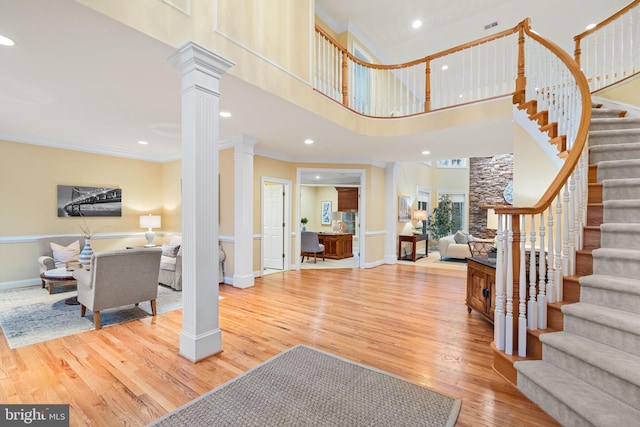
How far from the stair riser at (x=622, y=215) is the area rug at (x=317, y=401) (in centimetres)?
197

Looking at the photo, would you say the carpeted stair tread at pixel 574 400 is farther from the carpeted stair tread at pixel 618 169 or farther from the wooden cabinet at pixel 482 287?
the carpeted stair tread at pixel 618 169

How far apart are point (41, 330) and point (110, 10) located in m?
3.22

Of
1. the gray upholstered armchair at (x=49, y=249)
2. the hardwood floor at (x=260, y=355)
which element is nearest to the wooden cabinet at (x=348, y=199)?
the hardwood floor at (x=260, y=355)

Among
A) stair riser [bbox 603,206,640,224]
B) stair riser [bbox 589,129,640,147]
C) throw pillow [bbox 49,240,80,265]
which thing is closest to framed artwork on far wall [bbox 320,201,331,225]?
throw pillow [bbox 49,240,80,265]

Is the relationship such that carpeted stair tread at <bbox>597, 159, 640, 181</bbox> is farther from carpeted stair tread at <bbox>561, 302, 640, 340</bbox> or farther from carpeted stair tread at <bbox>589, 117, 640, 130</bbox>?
carpeted stair tread at <bbox>561, 302, 640, 340</bbox>

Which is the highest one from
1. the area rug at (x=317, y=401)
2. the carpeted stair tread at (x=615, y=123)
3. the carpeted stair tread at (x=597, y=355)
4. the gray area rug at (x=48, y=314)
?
the carpeted stair tread at (x=615, y=123)

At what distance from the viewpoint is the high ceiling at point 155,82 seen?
2.15 meters

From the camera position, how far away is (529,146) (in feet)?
12.3

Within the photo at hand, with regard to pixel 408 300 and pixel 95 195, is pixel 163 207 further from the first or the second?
pixel 408 300

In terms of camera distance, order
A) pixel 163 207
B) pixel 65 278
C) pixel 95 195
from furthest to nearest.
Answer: pixel 163 207, pixel 95 195, pixel 65 278

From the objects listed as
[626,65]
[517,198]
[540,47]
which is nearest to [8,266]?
[517,198]

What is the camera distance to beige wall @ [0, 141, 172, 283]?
4.82 metres

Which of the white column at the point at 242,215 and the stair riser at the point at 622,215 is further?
the white column at the point at 242,215

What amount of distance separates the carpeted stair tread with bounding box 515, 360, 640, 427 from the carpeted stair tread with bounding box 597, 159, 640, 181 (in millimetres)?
1955
